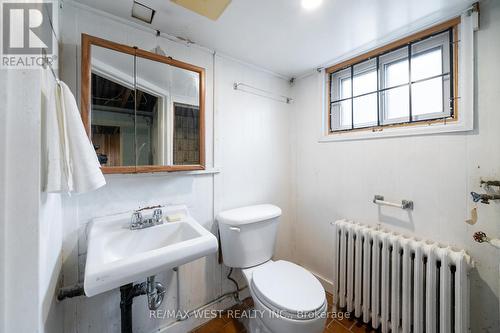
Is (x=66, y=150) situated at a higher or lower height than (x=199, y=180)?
higher

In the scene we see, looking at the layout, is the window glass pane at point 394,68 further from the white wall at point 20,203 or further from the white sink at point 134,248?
the white wall at point 20,203

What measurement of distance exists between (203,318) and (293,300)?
782mm

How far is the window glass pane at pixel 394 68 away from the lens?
1344 mm

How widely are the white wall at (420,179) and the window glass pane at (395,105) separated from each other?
0.17 m

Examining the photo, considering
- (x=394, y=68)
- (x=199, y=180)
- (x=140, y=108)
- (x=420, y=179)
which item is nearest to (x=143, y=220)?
(x=199, y=180)

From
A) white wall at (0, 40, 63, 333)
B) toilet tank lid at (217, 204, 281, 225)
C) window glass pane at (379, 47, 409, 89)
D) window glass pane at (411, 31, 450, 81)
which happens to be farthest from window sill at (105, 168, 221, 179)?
window glass pane at (411, 31, 450, 81)

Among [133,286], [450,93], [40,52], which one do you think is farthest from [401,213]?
[40,52]

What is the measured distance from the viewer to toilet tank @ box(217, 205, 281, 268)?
1370 millimetres

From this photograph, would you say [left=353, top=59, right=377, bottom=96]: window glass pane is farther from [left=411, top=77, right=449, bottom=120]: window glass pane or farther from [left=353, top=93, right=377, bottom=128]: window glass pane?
[left=411, top=77, right=449, bottom=120]: window glass pane

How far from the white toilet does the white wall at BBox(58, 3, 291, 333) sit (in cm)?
19

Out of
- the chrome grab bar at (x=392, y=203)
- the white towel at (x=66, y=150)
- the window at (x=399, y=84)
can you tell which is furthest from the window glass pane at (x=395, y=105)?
the white towel at (x=66, y=150)

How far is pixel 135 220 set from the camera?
111cm

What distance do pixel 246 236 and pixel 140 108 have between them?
3.48 ft

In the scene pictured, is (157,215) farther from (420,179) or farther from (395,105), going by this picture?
(395,105)
